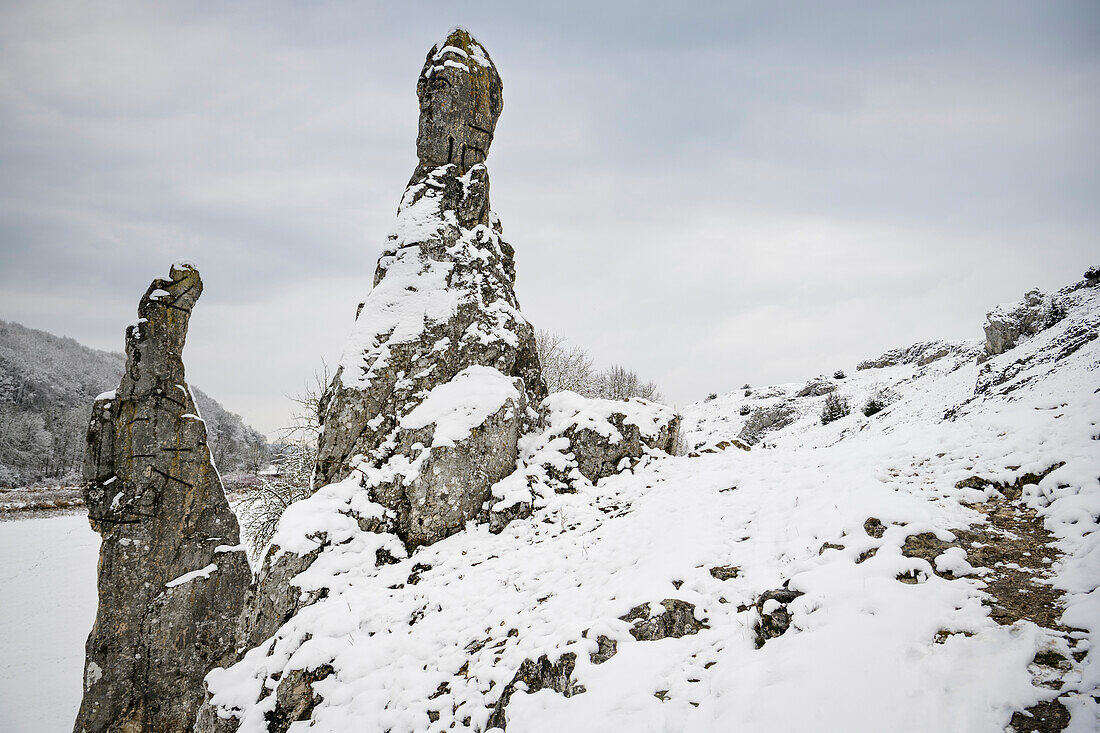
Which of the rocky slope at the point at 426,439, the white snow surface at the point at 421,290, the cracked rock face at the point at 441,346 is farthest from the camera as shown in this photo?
the white snow surface at the point at 421,290

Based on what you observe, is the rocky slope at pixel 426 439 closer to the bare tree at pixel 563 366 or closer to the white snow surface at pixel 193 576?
the white snow surface at pixel 193 576

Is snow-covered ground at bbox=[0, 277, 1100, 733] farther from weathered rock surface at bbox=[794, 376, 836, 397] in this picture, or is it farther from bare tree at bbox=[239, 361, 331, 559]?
weathered rock surface at bbox=[794, 376, 836, 397]

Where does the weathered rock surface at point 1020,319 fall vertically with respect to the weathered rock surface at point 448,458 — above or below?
above

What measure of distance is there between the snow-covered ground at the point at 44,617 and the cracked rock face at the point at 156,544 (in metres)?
10.1

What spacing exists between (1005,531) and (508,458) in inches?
352

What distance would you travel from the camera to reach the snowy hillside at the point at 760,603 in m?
3.85

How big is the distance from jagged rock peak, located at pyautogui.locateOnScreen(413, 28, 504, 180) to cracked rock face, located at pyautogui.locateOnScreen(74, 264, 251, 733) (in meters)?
7.86

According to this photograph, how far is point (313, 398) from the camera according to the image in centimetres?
2327

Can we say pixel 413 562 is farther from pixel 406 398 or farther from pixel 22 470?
pixel 22 470

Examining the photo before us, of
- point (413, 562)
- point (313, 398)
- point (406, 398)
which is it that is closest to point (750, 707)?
point (413, 562)

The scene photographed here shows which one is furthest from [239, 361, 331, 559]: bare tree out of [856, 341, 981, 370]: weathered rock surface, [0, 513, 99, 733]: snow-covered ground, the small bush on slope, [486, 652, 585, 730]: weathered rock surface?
[856, 341, 981, 370]: weathered rock surface

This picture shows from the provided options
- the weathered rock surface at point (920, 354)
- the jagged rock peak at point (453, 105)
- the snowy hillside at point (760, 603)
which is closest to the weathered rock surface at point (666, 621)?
→ the snowy hillside at point (760, 603)

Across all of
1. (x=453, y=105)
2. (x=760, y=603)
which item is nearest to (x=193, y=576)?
(x=760, y=603)

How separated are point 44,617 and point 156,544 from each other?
73.0ft
